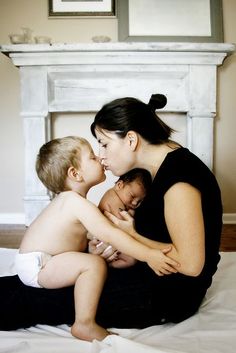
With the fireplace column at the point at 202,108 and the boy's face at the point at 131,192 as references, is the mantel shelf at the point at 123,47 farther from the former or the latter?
the boy's face at the point at 131,192

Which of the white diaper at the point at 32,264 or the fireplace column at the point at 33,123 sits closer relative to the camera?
the white diaper at the point at 32,264

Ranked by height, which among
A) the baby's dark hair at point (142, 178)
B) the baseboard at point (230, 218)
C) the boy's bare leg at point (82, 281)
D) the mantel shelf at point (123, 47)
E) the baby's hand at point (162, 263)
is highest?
the mantel shelf at point (123, 47)

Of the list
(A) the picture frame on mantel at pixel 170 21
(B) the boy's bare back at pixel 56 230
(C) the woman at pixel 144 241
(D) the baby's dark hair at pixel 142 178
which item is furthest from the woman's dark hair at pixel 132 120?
(A) the picture frame on mantel at pixel 170 21

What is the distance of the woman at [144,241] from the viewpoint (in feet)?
3.69

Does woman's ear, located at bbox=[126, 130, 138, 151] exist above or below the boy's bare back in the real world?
above

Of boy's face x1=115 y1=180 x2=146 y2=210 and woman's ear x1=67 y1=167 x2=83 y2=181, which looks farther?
boy's face x1=115 y1=180 x2=146 y2=210

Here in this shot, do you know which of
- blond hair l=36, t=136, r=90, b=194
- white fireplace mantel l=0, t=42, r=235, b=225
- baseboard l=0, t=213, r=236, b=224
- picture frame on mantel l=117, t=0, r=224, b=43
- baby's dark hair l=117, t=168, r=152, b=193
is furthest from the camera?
baseboard l=0, t=213, r=236, b=224

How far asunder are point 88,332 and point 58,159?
58cm

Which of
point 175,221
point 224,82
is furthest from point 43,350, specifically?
point 224,82

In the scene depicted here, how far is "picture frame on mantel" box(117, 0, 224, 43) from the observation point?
10.7 feet

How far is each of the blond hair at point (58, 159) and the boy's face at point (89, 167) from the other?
0.06 feet

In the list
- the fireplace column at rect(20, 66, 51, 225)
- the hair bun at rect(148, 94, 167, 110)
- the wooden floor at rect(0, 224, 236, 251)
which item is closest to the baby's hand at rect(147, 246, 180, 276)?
the hair bun at rect(148, 94, 167, 110)

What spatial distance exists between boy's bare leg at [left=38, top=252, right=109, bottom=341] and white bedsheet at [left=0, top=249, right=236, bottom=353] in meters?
0.04

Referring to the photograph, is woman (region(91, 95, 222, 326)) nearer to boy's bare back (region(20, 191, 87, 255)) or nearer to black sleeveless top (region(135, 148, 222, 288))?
black sleeveless top (region(135, 148, 222, 288))
